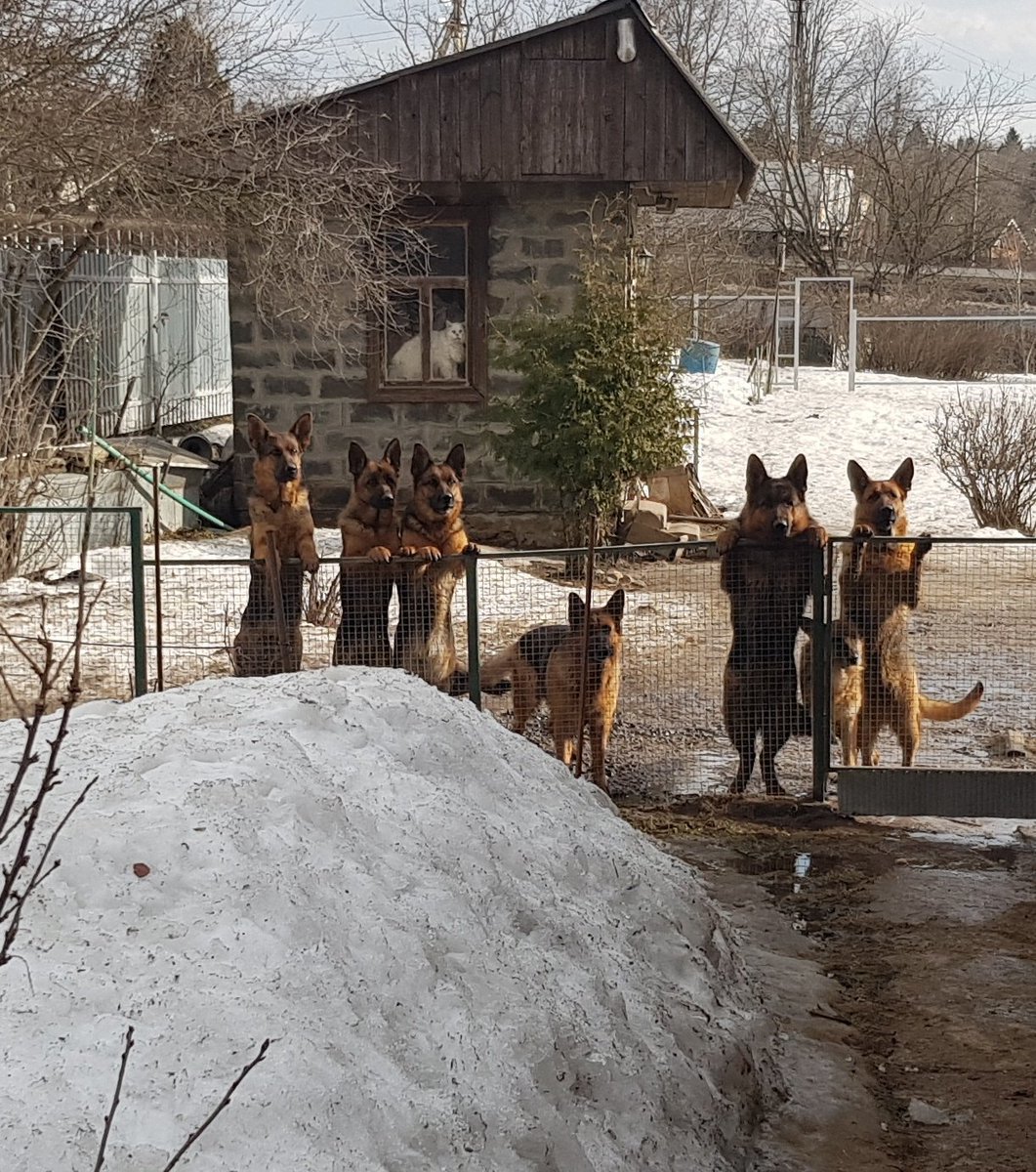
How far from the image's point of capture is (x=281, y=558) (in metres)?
7.76

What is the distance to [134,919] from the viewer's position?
3324 millimetres

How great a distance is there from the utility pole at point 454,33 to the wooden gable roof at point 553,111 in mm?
15067

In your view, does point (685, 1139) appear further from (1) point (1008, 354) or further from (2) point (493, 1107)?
(1) point (1008, 354)

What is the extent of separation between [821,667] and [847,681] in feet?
0.63

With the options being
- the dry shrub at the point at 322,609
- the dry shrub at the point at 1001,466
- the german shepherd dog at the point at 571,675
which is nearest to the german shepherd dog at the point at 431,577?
the german shepherd dog at the point at 571,675

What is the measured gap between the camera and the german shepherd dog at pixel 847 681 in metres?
7.66

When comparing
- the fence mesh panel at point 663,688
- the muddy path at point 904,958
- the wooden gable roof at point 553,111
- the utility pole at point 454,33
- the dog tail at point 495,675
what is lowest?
the muddy path at point 904,958

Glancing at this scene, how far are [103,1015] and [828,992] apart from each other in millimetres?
3234

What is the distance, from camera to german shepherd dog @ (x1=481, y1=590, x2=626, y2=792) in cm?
763

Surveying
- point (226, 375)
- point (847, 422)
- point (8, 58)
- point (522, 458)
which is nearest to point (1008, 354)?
point (847, 422)

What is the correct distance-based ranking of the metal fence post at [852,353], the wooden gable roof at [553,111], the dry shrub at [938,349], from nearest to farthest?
the wooden gable roof at [553,111] → the metal fence post at [852,353] → the dry shrub at [938,349]

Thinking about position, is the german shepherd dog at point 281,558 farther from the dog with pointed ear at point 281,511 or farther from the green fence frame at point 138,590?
the green fence frame at point 138,590

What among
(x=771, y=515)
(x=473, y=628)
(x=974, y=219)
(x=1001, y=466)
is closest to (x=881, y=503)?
(x=771, y=515)

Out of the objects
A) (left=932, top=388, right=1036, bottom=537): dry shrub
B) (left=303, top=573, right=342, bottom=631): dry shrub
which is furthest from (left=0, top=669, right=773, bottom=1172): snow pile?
(left=932, top=388, right=1036, bottom=537): dry shrub
